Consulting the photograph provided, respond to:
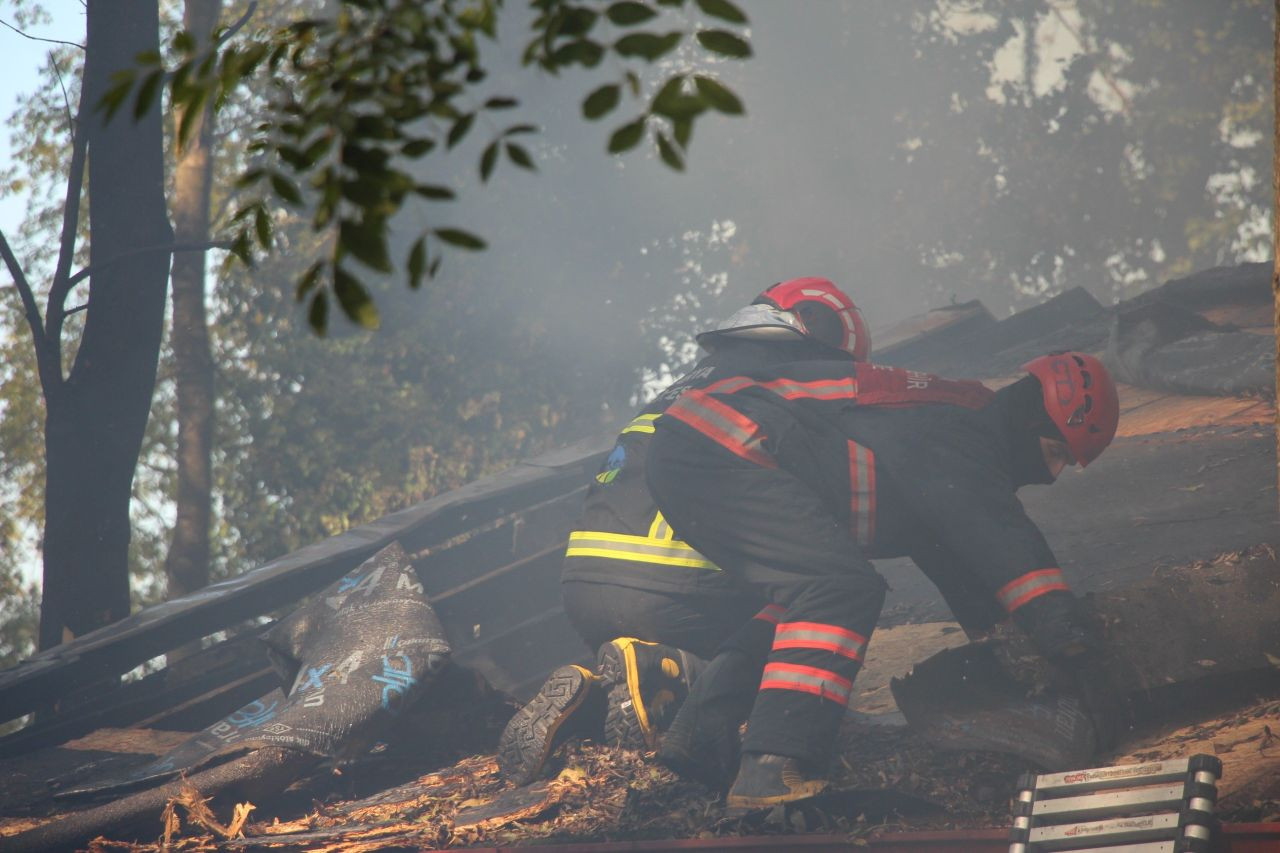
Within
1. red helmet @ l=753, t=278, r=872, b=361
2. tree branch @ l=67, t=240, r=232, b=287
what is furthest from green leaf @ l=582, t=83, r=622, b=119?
tree branch @ l=67, t=240, r=232, b=287

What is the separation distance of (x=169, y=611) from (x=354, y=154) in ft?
17.2

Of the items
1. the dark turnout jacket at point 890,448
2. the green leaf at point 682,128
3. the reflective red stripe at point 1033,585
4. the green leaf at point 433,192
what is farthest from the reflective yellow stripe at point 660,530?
the green leaf at point 433,192

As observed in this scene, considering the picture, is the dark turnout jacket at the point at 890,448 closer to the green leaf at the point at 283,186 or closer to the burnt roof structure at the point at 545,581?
the burnt roof structure at the point at 545,581

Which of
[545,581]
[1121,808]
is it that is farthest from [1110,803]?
[545,581]

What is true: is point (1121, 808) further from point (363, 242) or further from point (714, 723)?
point (363, 242)

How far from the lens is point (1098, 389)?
5055 millimetres

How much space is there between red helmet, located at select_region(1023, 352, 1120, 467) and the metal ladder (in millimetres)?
1460

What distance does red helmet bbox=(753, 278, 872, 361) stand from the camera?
605 cm

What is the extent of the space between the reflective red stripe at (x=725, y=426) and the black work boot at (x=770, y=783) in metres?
1.20

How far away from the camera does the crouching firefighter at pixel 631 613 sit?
5215 millimetres

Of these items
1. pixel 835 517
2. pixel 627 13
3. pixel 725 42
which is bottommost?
pixel 835 517

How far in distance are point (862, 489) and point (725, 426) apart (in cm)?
62

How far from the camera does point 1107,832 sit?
379cm

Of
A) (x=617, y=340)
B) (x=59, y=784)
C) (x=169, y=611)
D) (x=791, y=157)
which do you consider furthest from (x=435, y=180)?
(x=59, y=784)
